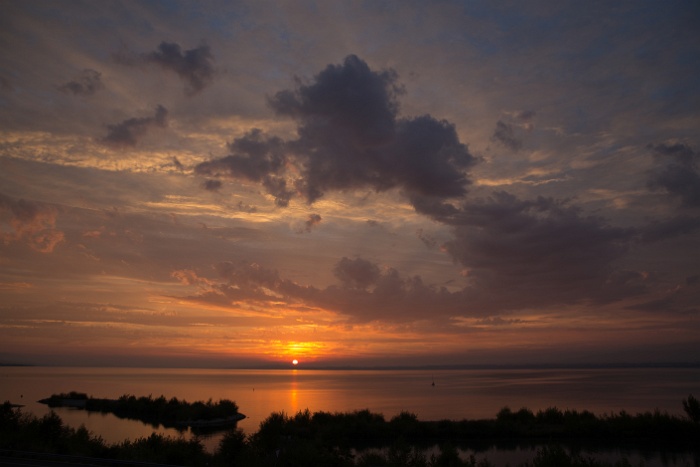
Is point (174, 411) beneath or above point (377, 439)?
above

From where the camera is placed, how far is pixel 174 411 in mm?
57469

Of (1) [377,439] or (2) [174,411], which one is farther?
(2) [174,411]

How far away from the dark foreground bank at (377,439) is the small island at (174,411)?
16.2m

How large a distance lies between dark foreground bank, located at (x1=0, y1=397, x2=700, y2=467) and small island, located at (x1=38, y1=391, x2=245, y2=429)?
53.2ft

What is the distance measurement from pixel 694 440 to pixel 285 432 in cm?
3048

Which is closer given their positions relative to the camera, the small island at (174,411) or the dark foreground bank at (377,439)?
the dark foreground bank at (377,439)

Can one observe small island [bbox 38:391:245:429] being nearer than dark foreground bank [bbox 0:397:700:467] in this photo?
No

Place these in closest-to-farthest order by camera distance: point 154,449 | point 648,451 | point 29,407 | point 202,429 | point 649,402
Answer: point 154,449 → point 648,451 → point 202,429 → point 29,407 → point 649,402

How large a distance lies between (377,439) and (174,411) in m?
28.2

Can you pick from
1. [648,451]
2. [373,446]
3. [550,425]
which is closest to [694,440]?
[648,451]

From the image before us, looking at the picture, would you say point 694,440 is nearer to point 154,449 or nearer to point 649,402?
point 154,449

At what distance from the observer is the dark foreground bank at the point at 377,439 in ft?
76.1

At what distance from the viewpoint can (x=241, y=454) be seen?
23.1 m

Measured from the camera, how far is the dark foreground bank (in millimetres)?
23188
